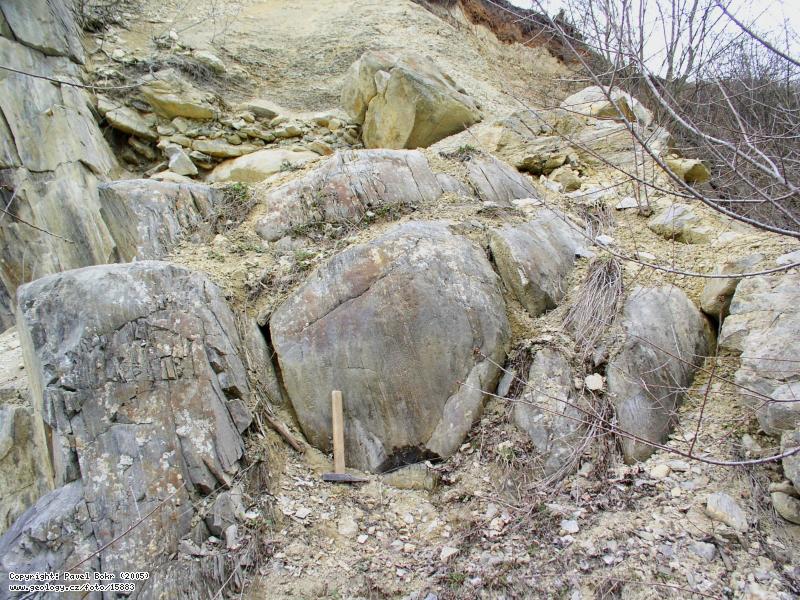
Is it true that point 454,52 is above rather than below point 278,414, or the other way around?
above

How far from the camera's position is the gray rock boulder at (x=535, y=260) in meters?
3.95

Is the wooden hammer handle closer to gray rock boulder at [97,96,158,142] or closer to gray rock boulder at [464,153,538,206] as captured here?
gray rock boulder at [464,153,538,206]

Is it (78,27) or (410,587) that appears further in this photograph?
(78,27)

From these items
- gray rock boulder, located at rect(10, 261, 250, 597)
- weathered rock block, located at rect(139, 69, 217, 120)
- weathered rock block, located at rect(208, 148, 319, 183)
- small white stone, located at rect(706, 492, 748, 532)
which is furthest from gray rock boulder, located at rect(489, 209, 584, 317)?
weathered rock block, located at rect(139, 69, 217, 120)

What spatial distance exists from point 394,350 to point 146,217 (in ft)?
8.58

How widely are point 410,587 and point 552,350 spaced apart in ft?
5.91

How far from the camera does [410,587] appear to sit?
2705 millimetres

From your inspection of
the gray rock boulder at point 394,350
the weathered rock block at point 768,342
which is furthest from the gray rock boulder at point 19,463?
the weathered rock block at point 768,342

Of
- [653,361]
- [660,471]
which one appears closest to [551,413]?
[660,471]

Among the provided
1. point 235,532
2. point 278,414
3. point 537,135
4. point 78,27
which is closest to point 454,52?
point 537,135

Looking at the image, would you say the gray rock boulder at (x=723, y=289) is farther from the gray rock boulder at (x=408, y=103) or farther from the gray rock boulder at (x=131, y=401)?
the gray rock boulder at (x=408, y=103)

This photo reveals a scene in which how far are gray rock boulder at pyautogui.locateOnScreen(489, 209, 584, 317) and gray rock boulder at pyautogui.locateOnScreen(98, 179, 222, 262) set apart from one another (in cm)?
274

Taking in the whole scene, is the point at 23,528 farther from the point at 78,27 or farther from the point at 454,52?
the point at 454,52

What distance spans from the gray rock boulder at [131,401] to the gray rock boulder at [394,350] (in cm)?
50
